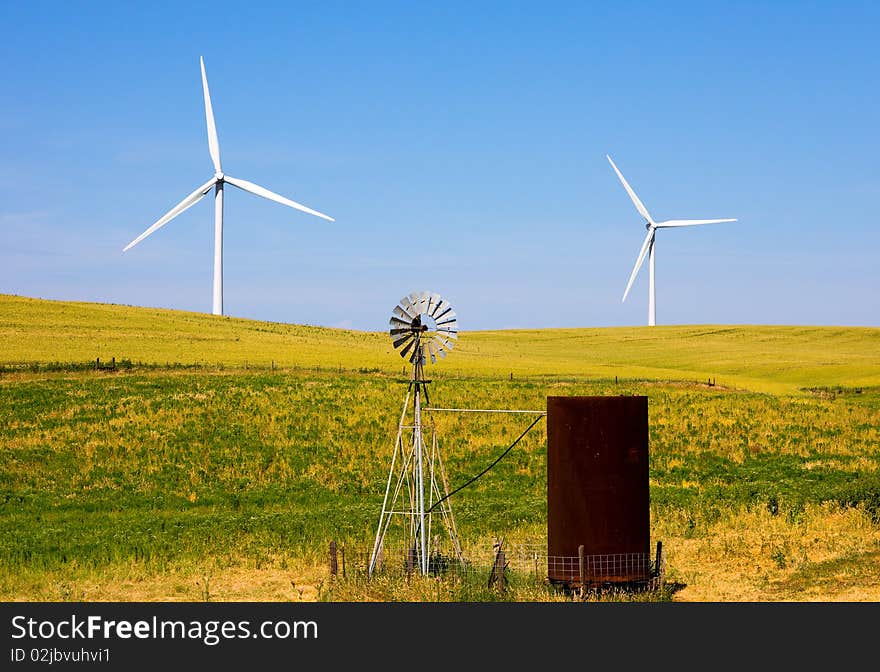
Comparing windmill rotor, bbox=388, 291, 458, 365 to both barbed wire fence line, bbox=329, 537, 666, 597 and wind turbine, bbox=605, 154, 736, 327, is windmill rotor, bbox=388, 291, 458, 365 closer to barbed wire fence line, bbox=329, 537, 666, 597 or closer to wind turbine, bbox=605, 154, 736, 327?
barbed wire fence line, bbox=329, 537, 666, 597

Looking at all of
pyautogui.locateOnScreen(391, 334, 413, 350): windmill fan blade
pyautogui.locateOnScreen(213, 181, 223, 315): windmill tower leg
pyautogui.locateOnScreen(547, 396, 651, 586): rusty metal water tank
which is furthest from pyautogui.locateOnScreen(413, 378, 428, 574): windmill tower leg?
pyautogui.locateOnScreen(213, 181, 223, 315): windmill tower leg

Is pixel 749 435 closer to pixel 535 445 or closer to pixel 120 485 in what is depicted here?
pixel 535 445

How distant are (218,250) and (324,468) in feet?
147

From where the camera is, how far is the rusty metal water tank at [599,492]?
59.0 ft

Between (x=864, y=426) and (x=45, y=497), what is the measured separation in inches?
1231

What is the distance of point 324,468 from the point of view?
1435 inches

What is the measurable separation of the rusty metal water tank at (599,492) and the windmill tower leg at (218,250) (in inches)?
2403

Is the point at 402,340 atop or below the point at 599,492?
atop

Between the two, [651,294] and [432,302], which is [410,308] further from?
[651,294]

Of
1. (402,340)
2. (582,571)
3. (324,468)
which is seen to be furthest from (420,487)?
(324,468)

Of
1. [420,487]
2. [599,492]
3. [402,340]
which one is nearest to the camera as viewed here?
[599,492]

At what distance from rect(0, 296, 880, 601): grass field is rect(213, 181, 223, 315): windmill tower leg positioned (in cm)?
607

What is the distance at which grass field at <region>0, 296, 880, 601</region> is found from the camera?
68.4 ft
